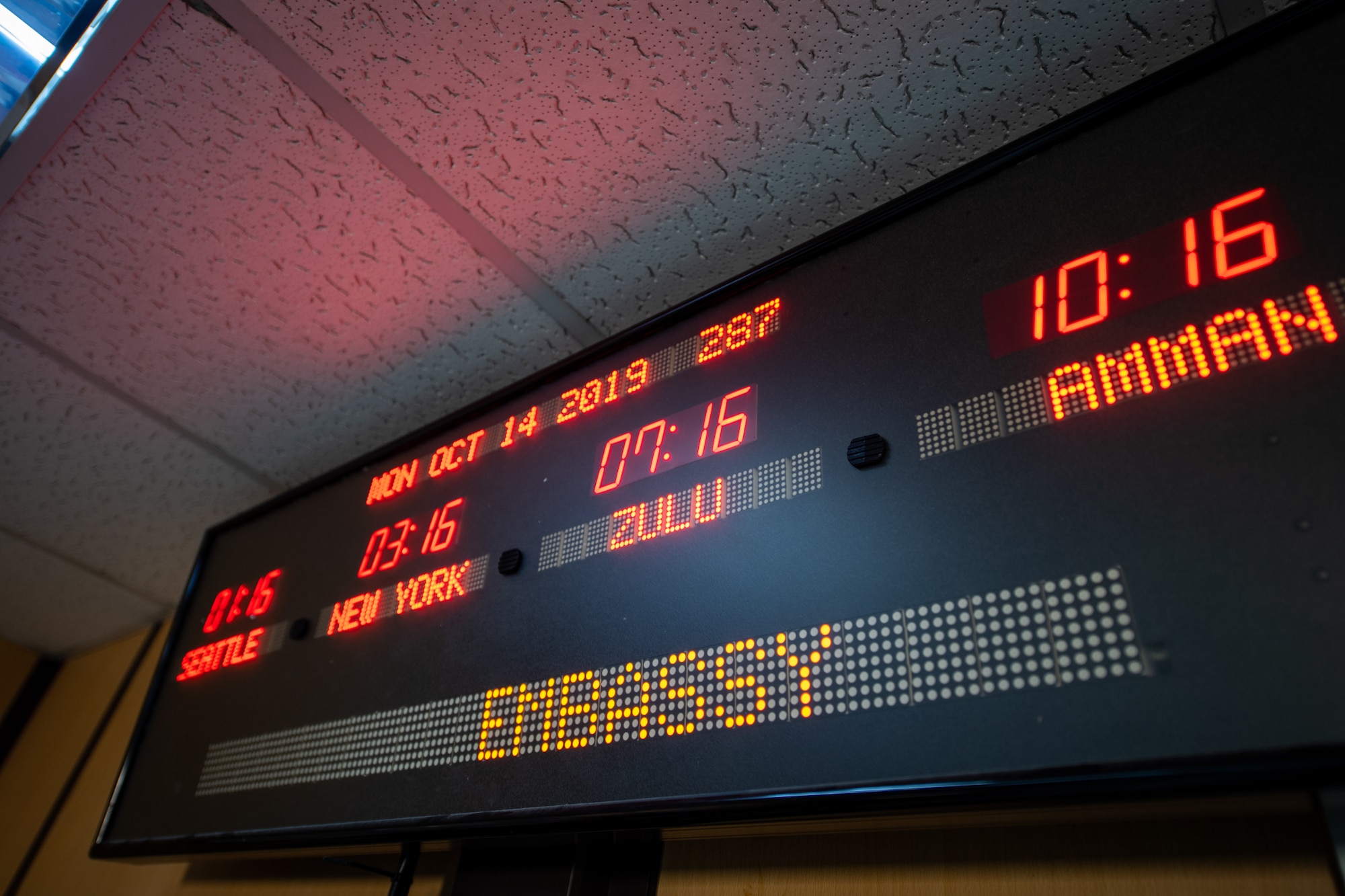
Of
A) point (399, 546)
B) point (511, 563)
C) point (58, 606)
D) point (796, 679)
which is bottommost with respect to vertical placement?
point (796, 679)

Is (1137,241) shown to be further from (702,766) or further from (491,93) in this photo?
(491,93)

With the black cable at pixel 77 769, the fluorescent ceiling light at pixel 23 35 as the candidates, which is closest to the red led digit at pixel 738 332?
the fluorescent ceiling light at pixel 23 35

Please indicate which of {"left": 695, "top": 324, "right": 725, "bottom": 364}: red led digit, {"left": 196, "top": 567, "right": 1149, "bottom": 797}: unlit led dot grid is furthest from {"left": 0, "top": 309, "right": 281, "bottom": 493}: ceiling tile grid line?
{"left": 695, "top": 324, "right": 725, "bottom": 364}: red led digit

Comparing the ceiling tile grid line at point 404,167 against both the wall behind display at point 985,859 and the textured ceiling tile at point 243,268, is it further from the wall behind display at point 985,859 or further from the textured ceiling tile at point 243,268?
the wall behind display at point 985,859

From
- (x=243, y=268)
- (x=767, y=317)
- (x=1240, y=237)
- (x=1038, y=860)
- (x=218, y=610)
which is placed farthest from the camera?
(x=218, y=610)

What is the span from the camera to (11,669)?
395 centimetres

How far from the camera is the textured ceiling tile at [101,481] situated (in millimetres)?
2490

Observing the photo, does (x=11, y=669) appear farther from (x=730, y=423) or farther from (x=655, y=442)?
(x=730, y=423)

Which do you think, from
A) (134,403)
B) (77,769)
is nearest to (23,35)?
(134,403)

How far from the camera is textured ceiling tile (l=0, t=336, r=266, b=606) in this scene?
249cm

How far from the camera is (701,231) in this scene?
1905 mm

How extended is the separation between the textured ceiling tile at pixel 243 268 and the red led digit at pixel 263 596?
19.6 inches

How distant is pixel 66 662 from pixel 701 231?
13.4 feet

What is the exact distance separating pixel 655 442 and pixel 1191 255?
959mm
